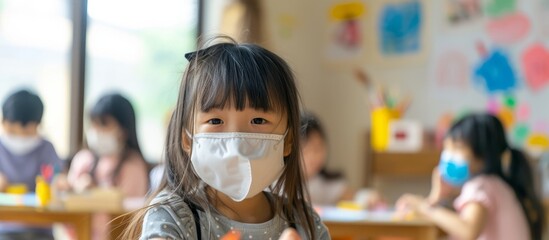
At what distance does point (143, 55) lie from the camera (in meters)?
4.12

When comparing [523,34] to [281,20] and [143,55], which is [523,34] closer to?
[281,20]

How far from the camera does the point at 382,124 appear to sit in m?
4.29

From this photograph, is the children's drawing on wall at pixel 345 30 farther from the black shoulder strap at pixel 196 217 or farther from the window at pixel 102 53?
the black shoulder strap at pixel 196 217

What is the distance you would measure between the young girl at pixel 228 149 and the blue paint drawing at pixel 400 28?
3.29 meters

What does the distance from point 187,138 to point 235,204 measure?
122 millimetres

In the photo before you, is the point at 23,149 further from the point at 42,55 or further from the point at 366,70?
the point at 366,70

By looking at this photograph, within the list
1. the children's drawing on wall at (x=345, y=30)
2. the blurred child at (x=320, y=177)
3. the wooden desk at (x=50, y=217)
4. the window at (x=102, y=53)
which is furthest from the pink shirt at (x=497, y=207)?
the children's drawing on wall at (x=345, y=30)

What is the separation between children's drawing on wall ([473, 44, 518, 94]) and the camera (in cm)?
398

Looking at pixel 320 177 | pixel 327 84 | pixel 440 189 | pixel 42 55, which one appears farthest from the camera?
pixel 327 84

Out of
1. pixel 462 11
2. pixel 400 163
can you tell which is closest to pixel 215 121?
pixel 400 163

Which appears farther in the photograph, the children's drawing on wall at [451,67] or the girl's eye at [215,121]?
the children's drawing on wall at [451,67]

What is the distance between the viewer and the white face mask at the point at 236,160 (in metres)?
1.17

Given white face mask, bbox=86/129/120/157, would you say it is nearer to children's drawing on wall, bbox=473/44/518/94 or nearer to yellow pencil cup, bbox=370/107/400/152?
yellow pencil cup, bbox=370/107/400/152

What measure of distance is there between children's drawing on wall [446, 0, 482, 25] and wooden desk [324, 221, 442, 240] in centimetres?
198
